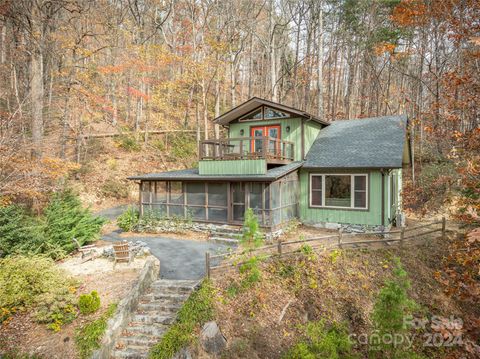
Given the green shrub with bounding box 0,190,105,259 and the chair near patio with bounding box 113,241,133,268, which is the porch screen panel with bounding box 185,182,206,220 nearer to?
the green shrub with bounding box 0,190,105,259

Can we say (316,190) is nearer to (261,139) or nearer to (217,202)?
(261,139)

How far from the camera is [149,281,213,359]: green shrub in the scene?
6941 millimetres

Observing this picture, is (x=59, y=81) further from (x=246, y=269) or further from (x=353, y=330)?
(x=353, y=330)

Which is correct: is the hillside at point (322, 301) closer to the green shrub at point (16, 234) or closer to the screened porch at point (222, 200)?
the screened porch at point (222, 200)

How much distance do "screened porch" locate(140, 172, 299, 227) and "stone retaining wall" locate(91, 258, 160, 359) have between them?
5624mm

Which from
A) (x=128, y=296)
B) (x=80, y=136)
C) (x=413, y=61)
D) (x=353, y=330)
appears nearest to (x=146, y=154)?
(x=80, y=136)

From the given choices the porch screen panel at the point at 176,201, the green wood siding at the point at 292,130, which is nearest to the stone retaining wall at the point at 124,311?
the porch screen panel at the point at 176,201

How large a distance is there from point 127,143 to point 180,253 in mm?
17358

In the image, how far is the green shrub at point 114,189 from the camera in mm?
21859

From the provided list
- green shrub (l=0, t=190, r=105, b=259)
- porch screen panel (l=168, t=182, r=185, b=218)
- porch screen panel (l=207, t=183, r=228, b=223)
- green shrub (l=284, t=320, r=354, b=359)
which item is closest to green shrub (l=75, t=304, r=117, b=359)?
green shrub (l=0, t=190, r=105, b=259)

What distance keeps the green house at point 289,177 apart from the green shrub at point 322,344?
546 centimetres

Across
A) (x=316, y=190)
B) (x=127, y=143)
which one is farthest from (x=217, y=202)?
(x=127, y=143)

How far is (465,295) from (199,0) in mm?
28494

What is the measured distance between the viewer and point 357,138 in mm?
16406
